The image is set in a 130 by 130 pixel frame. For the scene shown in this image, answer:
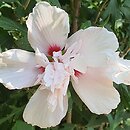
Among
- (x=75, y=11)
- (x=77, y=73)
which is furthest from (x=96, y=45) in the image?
(x=75, y=11)

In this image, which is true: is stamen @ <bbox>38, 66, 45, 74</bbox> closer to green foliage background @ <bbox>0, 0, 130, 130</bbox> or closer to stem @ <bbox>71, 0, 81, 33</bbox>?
green foliage background @ <bbox>0, 0, 130, 130</bbox>

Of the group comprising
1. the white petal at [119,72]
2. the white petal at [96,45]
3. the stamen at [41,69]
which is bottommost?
the stamen at [41,69]


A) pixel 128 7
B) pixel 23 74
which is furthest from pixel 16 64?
pixel 128 7

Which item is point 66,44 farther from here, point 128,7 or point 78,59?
point 128,7

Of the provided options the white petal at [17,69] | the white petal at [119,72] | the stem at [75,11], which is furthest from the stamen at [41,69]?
the stem at [75,11]

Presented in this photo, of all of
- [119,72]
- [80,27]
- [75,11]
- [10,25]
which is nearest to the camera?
[119,72]

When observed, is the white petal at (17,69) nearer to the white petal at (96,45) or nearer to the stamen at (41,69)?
the stamen at (41,69)

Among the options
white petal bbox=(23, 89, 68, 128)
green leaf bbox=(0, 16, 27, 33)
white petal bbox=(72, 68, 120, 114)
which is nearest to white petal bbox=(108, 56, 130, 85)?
white petal bbox=(72, 68, 120, 114)

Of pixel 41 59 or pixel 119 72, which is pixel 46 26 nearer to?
pixel 41 59
